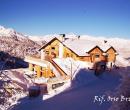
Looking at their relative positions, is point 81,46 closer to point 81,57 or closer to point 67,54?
point 67,54

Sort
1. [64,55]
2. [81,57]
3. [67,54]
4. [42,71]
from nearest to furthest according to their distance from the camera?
[81,57] → [42,71] → [67,54] → [64,55]

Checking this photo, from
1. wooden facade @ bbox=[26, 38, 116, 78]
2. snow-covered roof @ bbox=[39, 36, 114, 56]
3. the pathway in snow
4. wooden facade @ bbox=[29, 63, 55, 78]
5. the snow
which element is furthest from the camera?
snow-covered roof @ bbox=[39, 36, 114, 56]

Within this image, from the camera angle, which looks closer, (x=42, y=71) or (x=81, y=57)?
(x=81, y=57)

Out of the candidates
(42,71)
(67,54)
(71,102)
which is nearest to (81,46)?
(67,54)

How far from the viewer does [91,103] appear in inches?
885

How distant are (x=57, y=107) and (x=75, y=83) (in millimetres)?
9817

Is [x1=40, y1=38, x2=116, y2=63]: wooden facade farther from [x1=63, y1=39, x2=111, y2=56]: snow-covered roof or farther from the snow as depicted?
the snow

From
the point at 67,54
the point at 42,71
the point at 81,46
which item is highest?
the point at 81,46

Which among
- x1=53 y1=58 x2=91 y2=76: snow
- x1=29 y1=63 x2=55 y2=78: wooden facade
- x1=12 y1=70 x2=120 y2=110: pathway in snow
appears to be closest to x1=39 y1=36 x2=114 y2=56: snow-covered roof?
x1=53 y1=58 x2=91 y2=76: snow

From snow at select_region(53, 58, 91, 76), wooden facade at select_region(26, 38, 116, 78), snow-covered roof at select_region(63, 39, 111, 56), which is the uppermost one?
snow-covered roof at select_region(63, 39, 111, 56)

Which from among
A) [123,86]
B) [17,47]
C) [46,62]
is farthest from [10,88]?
[17,47]

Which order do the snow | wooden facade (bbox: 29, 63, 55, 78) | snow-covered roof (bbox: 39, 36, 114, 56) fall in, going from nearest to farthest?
the snow
wooden facade (bbox: 29, 63, 55, 78)
snow-covered roof (bbox: 39, 36, 114, 56)

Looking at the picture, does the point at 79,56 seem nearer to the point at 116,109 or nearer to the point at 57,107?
the point at 57,107

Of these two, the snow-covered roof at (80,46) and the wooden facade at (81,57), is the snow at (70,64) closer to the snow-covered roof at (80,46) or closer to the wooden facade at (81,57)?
the wooden facade at (81,57)
